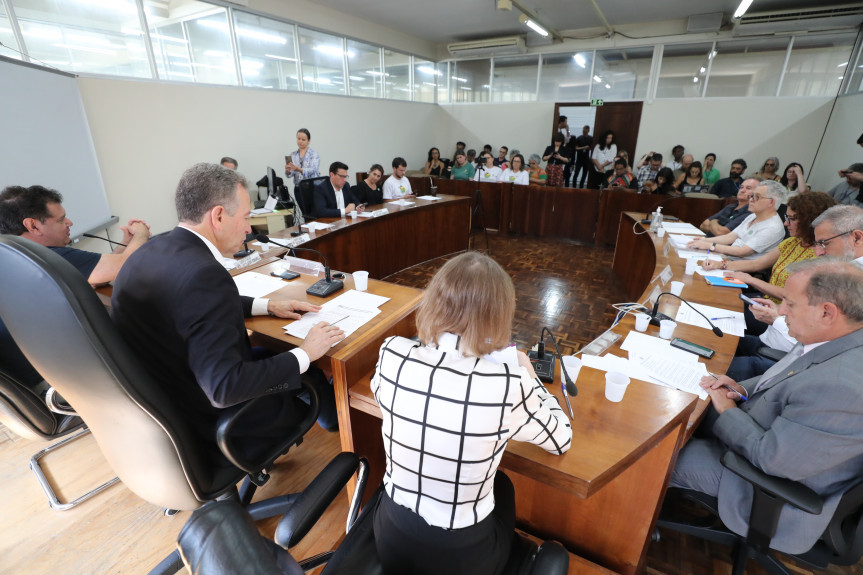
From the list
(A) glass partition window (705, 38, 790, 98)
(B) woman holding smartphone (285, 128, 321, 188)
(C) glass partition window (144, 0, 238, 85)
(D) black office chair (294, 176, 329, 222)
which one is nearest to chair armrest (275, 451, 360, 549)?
(D) black office chair (294, 176, 329, 222)

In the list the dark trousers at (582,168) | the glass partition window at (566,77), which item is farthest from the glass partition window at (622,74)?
the dark trousers at (582,168)

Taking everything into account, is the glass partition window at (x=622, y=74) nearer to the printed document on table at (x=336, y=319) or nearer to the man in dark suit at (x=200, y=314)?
the printed document on table at (x=336, y=319)

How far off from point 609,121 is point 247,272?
25.0 feet

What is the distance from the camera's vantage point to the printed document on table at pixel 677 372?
1360mm

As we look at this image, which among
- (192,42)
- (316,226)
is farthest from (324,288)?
(192,42)

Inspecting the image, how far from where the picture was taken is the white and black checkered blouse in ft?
2.60

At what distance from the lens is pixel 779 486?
1071 millimetres

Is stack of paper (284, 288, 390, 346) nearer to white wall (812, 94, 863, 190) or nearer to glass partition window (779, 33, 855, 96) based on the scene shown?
white wall (812, 94, 863, 190)

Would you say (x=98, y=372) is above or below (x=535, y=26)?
below

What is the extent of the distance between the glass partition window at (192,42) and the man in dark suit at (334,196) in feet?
7.64

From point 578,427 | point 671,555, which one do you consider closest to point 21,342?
point 578,427

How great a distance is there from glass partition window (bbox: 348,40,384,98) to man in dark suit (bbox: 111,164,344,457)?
6464mm

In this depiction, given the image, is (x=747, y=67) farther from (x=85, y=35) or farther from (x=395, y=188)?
(x=85, y=35)

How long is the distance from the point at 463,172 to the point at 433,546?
7135mm
